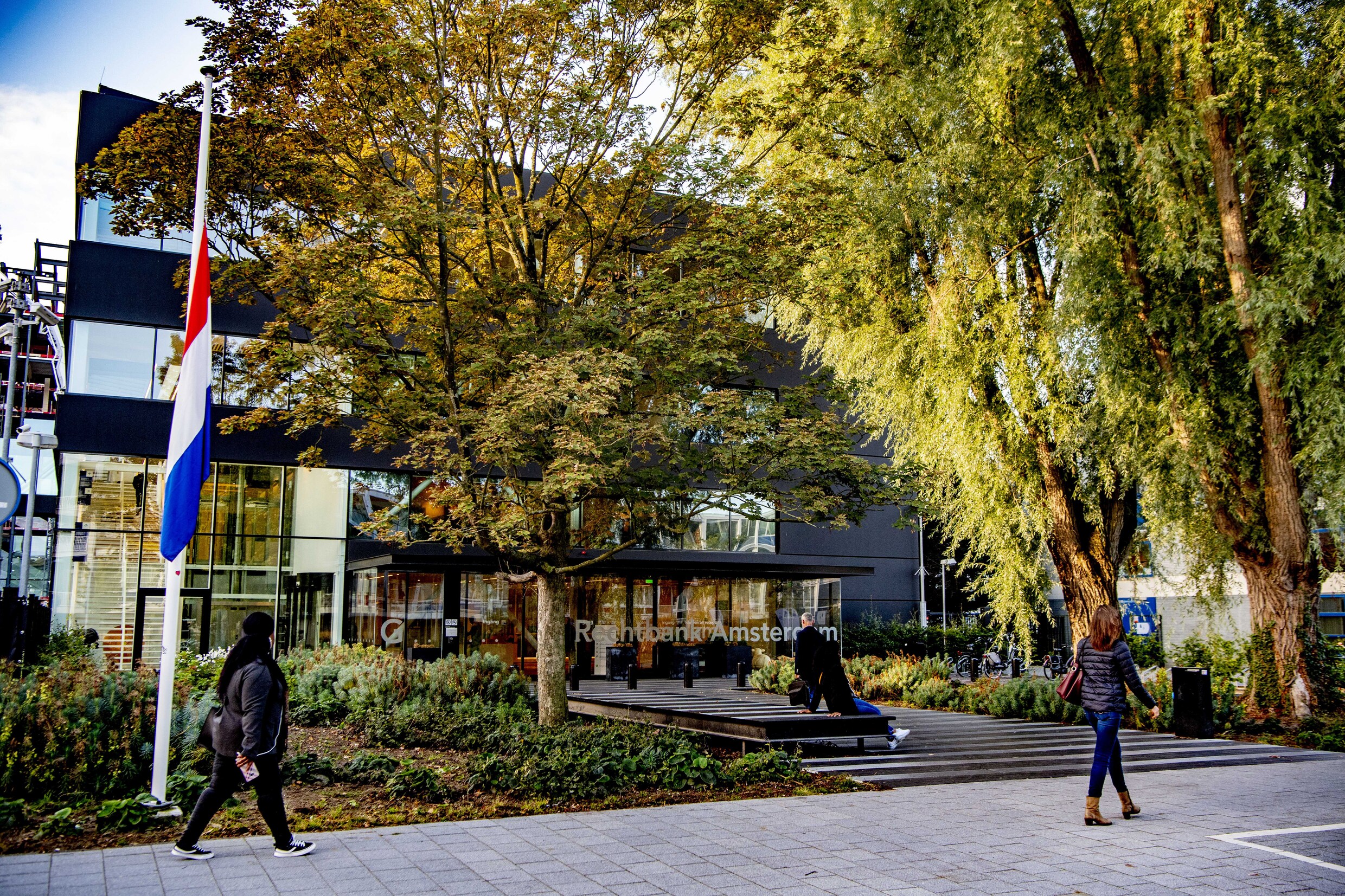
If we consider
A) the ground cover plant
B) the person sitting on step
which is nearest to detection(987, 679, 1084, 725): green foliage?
the person sitting on step

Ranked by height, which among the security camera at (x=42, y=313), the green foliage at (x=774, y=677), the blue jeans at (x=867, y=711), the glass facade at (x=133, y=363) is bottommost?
the green foliage at (x=774, y=677)

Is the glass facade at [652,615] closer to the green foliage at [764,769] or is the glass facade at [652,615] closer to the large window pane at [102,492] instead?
the large window pane at [102,492]

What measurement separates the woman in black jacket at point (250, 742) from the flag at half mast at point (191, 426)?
7.35ft

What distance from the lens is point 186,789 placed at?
8.02m

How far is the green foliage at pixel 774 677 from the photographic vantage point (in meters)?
22.0

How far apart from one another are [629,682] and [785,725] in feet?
34.8

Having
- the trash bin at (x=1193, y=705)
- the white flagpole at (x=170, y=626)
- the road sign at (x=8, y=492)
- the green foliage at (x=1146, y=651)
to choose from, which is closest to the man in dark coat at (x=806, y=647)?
the trash bin at (x=1193, y=705)

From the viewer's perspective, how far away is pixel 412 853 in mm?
6801

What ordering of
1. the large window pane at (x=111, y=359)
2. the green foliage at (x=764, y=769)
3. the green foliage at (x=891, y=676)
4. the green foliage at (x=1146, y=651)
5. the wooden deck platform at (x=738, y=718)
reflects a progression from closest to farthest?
the green foliage at (x=764, y=769)
the wooden deck platform at (x=738, y=718)
the green foliage at (x=891, y=676)
the large window pane at (x=111, y=359)
the green foliage at (x=1146, y=651)

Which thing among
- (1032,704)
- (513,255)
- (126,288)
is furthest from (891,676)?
(126,288)

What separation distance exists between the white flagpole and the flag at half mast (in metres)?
0.06

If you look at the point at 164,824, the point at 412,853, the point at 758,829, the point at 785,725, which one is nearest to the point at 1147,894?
the point at 758,829

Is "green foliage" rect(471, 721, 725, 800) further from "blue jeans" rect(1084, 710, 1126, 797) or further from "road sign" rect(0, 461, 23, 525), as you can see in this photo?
"road sign" rect(0, 461, 23, 525)

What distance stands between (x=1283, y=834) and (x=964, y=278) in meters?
10.9
